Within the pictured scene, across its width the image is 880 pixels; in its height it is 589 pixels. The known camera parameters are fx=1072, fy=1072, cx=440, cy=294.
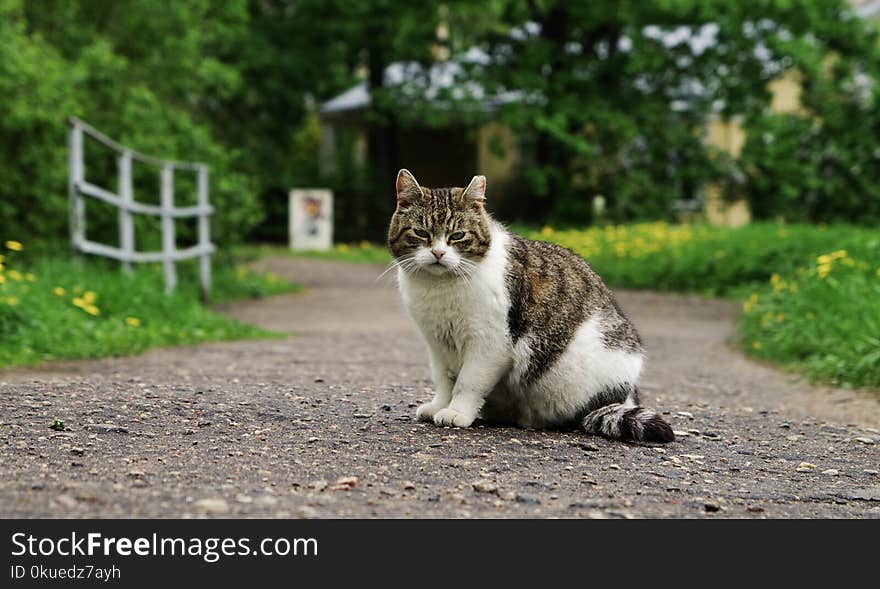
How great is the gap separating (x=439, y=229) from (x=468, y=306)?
0.40 metres

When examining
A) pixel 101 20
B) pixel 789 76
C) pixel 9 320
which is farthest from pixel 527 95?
pixel 9 320

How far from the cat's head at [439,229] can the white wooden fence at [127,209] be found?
6419mm

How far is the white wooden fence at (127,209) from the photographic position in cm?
1080

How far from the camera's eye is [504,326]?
524cm

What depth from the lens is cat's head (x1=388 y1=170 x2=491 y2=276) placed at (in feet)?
16.8

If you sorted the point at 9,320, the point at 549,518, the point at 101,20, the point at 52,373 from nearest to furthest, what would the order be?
1. the point at 549,518
2. the point at 52,373
3. the point at 9,320
4. the point at 101,20

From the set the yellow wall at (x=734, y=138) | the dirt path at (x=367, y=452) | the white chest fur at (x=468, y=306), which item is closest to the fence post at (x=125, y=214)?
the dirt path at (x=367, y=452)

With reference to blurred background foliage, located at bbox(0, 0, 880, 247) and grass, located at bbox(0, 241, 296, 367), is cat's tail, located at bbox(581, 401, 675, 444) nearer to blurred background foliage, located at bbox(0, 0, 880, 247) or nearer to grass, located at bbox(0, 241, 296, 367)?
grass, located at bbox(0, 241, 296, 367)

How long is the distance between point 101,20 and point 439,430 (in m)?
11.6

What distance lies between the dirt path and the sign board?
1686 cm

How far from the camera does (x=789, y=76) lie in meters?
25.4

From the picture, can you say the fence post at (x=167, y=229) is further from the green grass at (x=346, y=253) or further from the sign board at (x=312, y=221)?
the sign board at (x=312, y=221)

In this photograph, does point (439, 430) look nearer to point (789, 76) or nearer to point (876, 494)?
point (876, 494)

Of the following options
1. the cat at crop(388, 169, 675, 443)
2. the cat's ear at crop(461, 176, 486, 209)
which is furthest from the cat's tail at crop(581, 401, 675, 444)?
the cat's ear at crop(461, 176, 486, 209)
